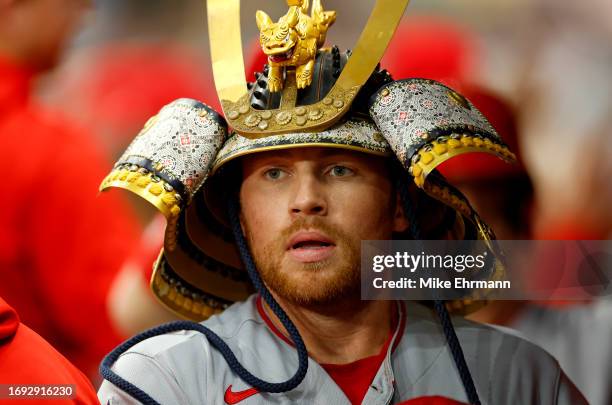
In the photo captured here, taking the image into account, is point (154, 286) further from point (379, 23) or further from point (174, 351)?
point (379, 23)

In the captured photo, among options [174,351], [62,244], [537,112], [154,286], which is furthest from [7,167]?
[537,112]

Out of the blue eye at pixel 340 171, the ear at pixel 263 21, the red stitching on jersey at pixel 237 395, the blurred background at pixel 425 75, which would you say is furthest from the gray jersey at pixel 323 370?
the ear at pixel 263 21

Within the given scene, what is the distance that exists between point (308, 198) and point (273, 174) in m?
0.13

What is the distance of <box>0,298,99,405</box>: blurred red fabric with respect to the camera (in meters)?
1.79

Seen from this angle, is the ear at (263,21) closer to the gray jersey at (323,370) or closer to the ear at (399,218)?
the ear at (399,218)

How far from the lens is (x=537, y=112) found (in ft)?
8.98

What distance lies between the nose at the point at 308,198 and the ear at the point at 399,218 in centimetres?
22

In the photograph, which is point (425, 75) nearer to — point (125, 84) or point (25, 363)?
point (125, 84)

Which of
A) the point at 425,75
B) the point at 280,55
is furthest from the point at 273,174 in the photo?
the point at 425,75

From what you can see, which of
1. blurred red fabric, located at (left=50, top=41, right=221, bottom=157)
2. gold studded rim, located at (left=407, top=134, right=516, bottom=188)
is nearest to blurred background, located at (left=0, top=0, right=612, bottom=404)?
blurred red fabric, located at (left=50, top=41, right=221, bottom=157)

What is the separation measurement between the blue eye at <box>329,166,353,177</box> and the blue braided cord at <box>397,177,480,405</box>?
0.14 metres

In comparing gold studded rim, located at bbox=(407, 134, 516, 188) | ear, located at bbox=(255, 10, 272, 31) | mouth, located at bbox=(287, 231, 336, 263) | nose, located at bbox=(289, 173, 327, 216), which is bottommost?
mouth, located at bbox=(287, 231, 336, 263)

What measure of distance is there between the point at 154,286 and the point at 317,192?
0.46 meters

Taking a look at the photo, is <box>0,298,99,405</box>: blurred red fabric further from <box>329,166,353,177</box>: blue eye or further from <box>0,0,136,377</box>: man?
<box>0,0,136,377</box>: man
